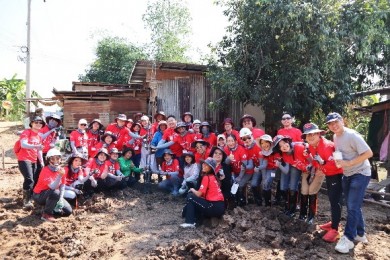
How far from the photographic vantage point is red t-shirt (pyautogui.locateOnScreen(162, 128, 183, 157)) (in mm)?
8570

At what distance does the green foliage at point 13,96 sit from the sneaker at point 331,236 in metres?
26.3

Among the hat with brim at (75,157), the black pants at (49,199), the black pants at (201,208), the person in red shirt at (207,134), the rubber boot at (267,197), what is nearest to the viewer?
the black pants at (201,208)

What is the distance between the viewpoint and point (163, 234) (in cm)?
596

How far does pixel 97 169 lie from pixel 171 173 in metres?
1.74

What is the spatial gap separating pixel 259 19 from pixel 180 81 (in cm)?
470

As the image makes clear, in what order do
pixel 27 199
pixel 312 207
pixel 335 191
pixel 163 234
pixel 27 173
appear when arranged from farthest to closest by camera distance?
pixel 27 199 < pixel 27 173 < pixel 312 207 < pixel 163 234 < pixel 335 191

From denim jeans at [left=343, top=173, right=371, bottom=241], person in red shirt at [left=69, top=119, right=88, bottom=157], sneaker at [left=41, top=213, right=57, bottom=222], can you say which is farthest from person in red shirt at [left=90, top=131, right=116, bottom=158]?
denim jeans at [left=343, top=173, right=371, bottom=241]

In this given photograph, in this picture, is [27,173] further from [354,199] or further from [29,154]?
[354,199]

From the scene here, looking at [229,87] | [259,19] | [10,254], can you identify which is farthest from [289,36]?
[10,254]

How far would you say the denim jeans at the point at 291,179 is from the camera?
21.2ft

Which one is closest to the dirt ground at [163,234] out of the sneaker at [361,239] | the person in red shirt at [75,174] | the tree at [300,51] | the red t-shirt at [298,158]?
the sneaker at [361,239]

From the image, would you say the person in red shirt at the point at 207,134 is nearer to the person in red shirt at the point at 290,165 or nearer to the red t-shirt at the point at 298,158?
the person in red shirt at the point at 290,165

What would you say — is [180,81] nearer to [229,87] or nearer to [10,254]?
[229,87]

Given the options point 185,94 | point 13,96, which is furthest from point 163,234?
point 13,96
